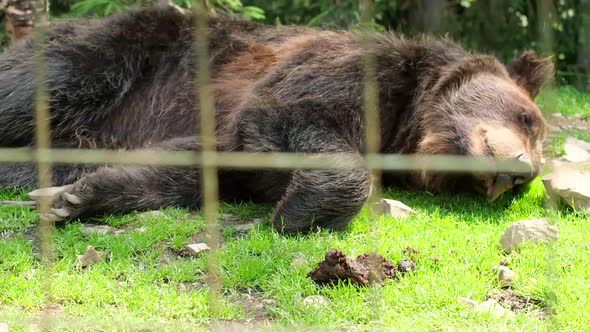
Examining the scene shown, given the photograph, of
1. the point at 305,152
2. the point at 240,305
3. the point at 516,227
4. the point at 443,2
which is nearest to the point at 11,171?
the point at 305,152

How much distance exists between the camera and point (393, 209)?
168 inches

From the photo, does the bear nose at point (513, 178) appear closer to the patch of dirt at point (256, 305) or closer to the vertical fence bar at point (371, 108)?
the vertical fence bar at point (371, 108)

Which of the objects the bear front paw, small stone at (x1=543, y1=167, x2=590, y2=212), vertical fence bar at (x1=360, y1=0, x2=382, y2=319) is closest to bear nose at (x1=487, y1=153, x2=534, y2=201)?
small stone at (x1=543, y1=167, x2=590, y2=212)

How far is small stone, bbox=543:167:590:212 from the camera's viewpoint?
423 centimetres

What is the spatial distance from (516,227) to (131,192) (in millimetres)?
2021

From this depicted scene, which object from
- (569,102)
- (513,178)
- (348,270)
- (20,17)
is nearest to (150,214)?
(348,270)

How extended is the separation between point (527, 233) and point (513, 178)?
2.68 feet

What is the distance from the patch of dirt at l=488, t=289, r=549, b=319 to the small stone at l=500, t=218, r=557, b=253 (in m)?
0.41

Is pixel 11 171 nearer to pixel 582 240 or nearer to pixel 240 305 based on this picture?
pixel 240 305

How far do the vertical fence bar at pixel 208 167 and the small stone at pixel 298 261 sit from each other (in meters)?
0.33

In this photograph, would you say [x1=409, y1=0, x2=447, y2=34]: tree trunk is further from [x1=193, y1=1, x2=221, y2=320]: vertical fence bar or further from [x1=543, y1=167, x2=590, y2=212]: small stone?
[x1=543, y1=167, x2=590, y2=212]: small stone

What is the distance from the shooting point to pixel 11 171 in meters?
4.88

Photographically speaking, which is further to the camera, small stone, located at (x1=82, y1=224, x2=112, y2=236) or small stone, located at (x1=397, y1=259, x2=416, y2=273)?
small stone, located at (x1=82, y1=224, x2=112, y2=236)

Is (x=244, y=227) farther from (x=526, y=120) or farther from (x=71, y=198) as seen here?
(x=526, y=120)
